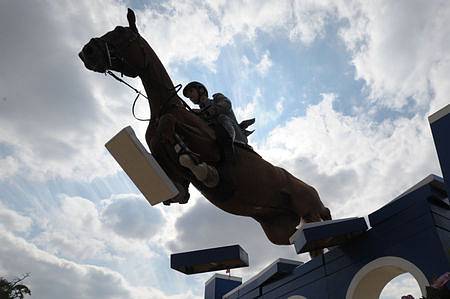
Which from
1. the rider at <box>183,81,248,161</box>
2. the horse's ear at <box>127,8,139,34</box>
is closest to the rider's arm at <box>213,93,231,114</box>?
the rider at <box>183,81,248,161</box>

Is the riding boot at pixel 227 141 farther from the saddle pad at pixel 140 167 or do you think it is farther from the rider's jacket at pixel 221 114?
the saddle pad at pixel 140 167

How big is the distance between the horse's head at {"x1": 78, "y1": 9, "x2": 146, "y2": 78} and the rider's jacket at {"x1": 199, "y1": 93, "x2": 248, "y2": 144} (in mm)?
960

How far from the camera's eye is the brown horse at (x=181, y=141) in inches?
191

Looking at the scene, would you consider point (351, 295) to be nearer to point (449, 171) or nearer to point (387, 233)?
point (387, 233)

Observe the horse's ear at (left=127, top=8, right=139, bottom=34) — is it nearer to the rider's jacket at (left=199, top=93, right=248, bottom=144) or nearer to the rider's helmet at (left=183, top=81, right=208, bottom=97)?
the rider's helmet at (left=183, top=81, right=208, bottom=97)

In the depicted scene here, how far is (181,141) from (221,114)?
32.8 inches

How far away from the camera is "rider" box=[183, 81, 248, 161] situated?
16.6 ft

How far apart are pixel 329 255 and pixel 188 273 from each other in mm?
2306

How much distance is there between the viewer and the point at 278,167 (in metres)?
5.96

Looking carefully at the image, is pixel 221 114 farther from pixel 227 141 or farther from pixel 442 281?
pixel 442 281

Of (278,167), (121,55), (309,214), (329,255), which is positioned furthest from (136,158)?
(329,255)

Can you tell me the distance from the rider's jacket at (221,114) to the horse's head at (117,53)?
0.96 meters

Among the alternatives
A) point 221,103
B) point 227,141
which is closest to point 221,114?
point 221,103

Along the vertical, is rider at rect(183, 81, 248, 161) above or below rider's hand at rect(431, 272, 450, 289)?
above
